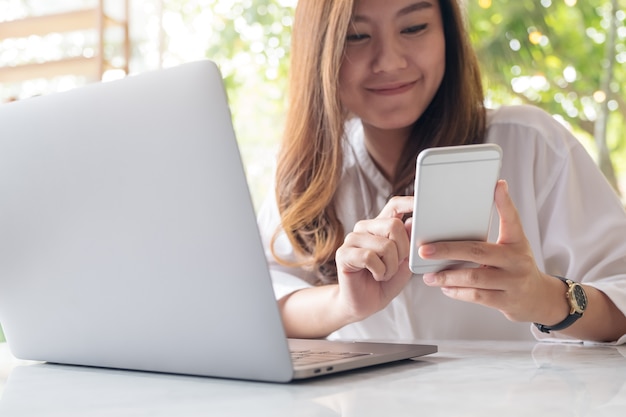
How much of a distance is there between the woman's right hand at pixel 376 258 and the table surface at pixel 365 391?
0.14 meters

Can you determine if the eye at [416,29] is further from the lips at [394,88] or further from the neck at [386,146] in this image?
the neck at [386,146]

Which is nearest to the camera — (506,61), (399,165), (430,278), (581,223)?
(430,278)

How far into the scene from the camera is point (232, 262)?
A: 70cm

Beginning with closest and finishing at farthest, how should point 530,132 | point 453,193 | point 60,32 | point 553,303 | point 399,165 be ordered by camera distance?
point 453,193 → point 553,303 → point 530,132 → point 399,165 → point 60,32

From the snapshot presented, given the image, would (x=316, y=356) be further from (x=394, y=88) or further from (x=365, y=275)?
(x=394, y=88)

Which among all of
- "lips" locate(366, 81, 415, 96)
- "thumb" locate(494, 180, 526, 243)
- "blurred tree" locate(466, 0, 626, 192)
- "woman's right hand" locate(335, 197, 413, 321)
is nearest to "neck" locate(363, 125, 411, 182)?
Result: "lips" locate(366, 81, 415, 96)

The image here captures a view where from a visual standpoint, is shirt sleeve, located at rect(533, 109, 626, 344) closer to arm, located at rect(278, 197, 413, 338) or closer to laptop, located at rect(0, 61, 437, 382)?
arm, located at rect(278, 197, 413, 338)

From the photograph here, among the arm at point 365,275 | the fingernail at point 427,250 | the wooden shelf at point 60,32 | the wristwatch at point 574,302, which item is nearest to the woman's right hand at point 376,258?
the arm at point 365,275

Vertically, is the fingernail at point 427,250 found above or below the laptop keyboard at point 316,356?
above

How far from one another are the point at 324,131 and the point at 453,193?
808 millimetres

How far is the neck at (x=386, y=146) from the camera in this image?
1710 mm

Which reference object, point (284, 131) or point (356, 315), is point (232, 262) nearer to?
point (356, 315)

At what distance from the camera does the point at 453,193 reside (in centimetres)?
84

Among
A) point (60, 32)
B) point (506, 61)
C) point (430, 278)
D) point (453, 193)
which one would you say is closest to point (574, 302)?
point (430, 278)
